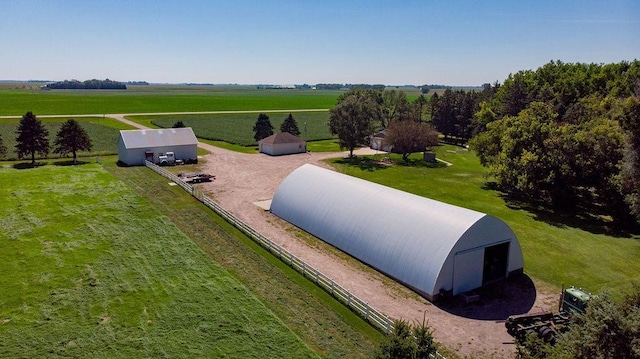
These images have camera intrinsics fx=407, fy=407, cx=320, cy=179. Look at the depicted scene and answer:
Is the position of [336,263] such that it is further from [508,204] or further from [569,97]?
[569,97]

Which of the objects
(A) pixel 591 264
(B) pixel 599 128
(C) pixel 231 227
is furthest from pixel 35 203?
(B) pixel 599 128

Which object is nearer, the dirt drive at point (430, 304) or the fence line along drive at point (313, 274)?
the dirt drive at point (430, 304)

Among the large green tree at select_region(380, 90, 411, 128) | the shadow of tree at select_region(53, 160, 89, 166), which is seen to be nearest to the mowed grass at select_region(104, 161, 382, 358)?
the shadow of tree at select_region(53, 160, 89, 166)

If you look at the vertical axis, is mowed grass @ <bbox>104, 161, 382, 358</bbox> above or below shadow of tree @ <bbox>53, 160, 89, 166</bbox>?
below

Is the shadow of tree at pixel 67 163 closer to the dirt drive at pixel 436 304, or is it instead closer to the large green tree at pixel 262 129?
the dirt drive at pixel 436 304

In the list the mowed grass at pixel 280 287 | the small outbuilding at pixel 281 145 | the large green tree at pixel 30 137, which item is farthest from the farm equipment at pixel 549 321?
the large green tree at pixel 30 137

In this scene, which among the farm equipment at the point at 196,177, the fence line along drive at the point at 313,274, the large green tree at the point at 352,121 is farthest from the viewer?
the large green tree at the point at 352,121

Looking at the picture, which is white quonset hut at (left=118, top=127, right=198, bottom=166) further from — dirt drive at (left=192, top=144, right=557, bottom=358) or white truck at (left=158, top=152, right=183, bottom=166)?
dirt drive at (left=192, top=144, right=557, bottom=358)
